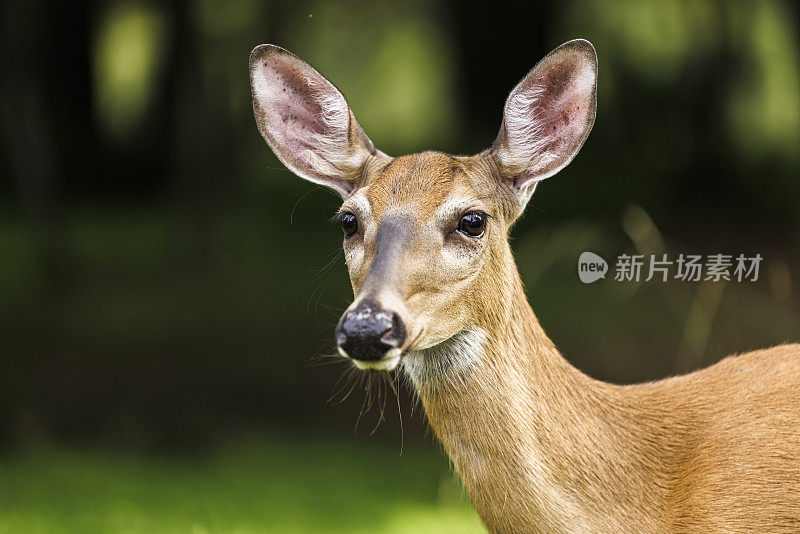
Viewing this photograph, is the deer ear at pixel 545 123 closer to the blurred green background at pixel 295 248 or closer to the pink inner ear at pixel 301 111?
the pink inner ear at pixel 301 111

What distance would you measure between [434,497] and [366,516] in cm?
54

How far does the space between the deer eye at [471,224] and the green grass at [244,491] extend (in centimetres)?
237

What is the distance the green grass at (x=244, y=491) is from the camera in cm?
555

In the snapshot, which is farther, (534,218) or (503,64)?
(503,64)

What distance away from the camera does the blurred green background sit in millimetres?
6492

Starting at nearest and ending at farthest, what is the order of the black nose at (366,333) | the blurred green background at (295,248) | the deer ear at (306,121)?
the black nose at (366,333) < the deer ear at (306,121) < the blurred green background at (295,248)

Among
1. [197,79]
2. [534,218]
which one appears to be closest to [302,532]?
[197,79]

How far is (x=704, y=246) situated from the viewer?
385 inches

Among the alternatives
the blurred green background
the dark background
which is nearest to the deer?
the blurred green background

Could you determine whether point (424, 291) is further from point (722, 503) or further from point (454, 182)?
point (722, 503)

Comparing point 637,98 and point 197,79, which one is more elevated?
point 637,98

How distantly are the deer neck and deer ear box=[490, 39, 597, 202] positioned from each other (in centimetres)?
39

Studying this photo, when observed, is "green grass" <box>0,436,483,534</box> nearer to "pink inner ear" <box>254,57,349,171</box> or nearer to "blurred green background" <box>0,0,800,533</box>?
"blurred green background" <box>0,0,800,533</box>

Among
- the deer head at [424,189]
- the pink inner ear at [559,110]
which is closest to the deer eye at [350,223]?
Result: the deer head at [424,189]
